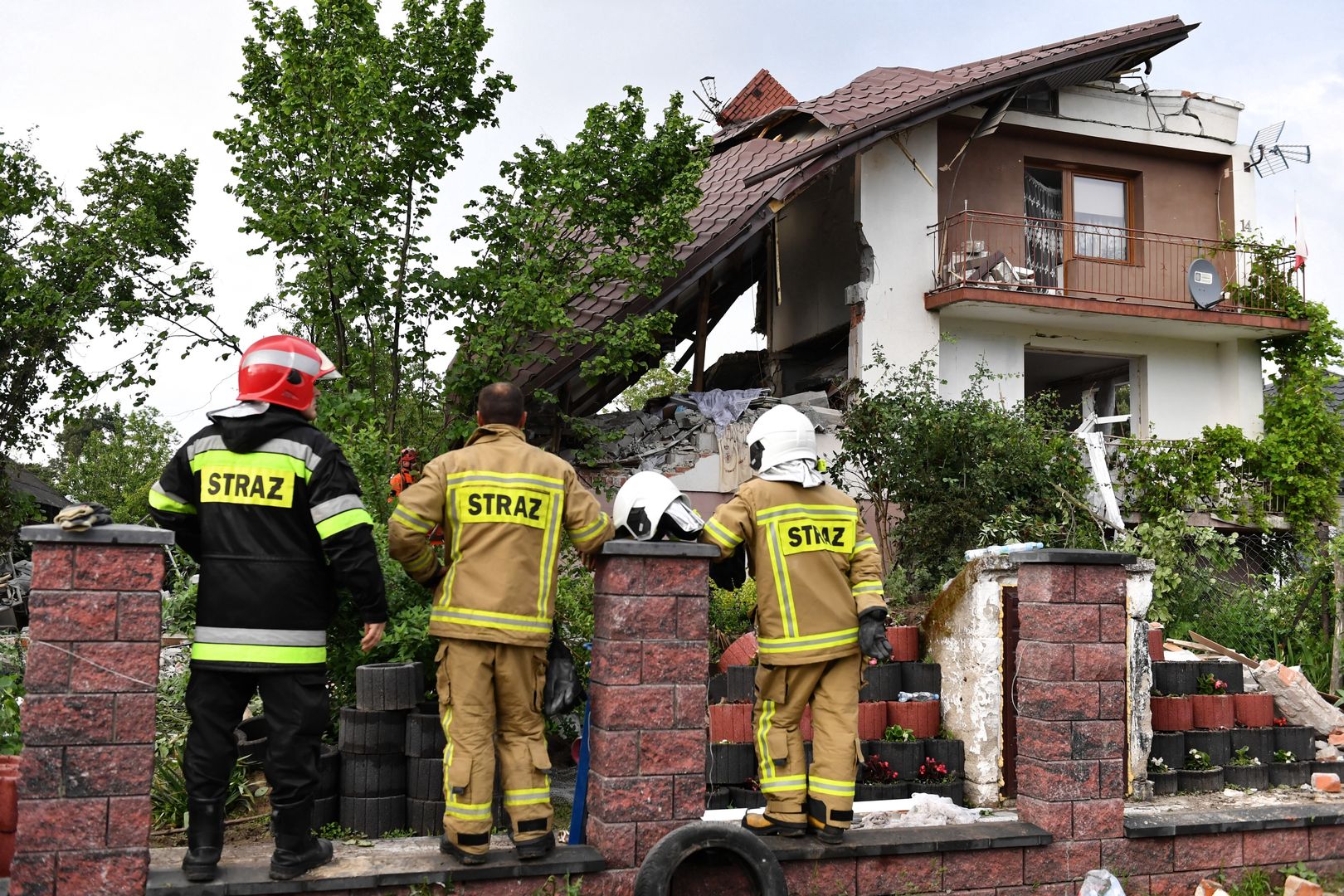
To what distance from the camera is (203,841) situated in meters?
3.62

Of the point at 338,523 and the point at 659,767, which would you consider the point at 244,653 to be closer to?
the point at 338,523

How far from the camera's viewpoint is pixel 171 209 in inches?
413

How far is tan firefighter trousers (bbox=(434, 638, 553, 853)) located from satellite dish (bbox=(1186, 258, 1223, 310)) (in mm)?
12121

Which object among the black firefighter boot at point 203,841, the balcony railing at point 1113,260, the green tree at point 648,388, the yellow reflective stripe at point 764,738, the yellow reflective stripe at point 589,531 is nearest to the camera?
the black firefighter boot at point 203,841

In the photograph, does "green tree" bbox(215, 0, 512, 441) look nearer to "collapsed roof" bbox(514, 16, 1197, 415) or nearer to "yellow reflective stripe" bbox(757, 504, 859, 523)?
"collapsed roof" bbox(514, 16, 1197, 415)

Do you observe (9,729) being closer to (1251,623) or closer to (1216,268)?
(1251,623)

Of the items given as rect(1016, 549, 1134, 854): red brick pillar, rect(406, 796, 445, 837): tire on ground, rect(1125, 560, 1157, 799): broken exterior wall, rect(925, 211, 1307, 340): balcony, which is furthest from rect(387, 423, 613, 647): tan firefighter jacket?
rect(925, 211, 1307, 340): balcony

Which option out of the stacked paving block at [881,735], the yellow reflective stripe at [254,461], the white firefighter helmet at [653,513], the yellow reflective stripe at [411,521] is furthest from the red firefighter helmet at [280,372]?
the stacked paving block at [881,735]

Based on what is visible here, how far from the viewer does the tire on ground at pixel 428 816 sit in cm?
459

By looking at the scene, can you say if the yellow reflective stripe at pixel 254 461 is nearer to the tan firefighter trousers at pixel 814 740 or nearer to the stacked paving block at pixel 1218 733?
the tan firefighter trousers at pixel 814 740

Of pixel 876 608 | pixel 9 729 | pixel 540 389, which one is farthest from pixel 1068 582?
pixel 540 389

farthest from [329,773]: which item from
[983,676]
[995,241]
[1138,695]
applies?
[995,241]

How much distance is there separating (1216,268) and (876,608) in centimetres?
1190

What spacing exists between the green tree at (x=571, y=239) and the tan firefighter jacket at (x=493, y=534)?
4524 millimetres
